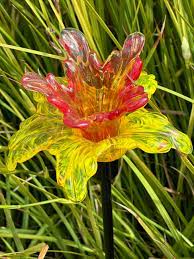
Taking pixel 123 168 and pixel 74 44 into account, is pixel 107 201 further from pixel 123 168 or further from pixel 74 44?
pixel 123 168

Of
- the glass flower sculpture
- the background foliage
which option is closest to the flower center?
the glass flower sculpture

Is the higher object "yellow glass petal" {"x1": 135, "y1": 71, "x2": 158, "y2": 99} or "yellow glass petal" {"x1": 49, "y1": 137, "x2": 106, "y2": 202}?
"yellow glass petal" {"x1": 135, "y1": 71, "x2": 158, "y2": 99}

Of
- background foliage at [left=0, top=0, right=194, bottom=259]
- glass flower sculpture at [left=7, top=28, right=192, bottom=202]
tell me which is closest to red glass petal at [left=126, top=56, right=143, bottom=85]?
glass flower sculpture at [left=7, top=28, right=192, bottom=202]

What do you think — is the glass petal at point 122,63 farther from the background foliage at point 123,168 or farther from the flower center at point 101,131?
the background foliage at point 123,168

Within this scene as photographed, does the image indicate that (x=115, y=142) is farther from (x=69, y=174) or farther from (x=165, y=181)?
(x=165, y=181)

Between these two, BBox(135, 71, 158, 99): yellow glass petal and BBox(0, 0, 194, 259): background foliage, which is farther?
BBox(0, 0, 194, 259): background foliage

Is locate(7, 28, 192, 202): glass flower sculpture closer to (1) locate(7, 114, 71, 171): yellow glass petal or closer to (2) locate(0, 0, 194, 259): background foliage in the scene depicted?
(1) locate(7, 114, 71, 171): yellow glass petal

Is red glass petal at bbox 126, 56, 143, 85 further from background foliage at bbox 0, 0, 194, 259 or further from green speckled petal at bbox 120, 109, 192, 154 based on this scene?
background foliage at bbox 0, 0, 194, 259
